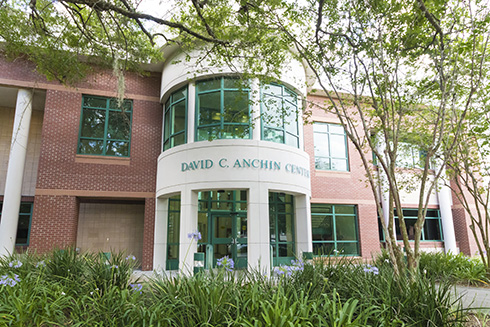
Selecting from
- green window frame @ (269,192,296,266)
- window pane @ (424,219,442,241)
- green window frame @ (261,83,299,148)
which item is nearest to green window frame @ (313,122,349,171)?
green window frame @ (269,192,296,266)

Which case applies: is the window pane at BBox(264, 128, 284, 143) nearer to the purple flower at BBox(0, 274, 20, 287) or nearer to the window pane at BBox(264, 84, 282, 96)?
the window pane at BBox(264, 84, 282, 96)

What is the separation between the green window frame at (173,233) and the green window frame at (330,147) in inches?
270

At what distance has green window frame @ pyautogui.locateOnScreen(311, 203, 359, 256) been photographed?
15539 mm

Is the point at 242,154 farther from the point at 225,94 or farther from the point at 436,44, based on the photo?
the point at 436,44

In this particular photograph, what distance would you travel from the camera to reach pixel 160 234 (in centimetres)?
1282

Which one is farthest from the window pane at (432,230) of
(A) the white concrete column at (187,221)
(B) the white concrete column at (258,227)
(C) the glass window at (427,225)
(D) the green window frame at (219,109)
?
(A) the white concrete column at (187,221)

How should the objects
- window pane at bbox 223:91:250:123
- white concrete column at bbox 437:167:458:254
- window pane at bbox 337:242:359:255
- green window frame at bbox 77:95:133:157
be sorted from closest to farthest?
window pane at bbox 223:91:250:123 < green window frame at bbox 77:95:133:157 < window pane at bbox 337:242:359:255 < white concrete column at bbox 437:167:458:254

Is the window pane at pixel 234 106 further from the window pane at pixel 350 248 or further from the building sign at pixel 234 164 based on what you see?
the window pane at pixel 350 248

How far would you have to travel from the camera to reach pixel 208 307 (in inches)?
160

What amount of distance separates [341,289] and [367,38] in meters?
4.88

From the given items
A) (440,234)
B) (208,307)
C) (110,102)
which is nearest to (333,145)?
(440,234)

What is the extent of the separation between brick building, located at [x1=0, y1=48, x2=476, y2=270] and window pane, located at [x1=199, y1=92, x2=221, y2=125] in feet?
0.12

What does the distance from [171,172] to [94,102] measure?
16.8 feet

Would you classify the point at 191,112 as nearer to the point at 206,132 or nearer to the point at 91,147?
the point at 206,132
